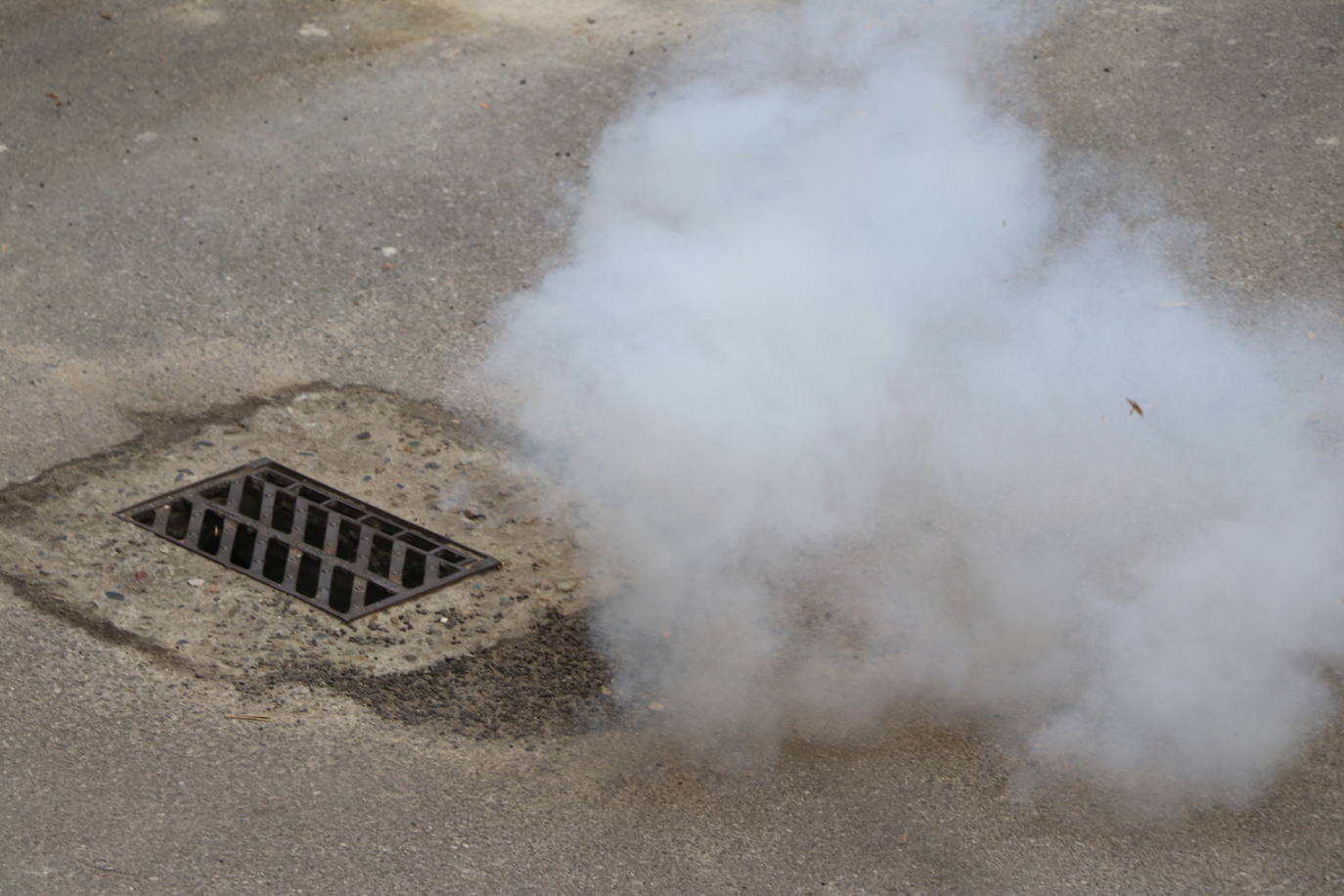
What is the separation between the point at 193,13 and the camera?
664 centimetres

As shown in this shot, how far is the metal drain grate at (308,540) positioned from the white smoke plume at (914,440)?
435 millimetres

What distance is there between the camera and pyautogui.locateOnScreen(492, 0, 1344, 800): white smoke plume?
3.14 meters

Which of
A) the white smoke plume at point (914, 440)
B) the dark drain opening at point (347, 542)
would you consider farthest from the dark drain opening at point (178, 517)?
the white smoke plume at point (914, 440)

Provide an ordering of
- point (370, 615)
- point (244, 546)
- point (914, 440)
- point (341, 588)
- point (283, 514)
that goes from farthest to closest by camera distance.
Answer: point (914, 440) < point (283, 514) < point (244, 546) < point (341, 588) < point (370, 615)

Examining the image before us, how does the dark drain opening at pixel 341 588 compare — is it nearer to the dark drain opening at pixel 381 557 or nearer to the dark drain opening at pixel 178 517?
the dark drain opening at pixel 381 557

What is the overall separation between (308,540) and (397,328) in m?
1.06

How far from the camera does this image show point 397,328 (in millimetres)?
4527

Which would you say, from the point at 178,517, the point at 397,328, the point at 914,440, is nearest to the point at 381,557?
the point at 178,517

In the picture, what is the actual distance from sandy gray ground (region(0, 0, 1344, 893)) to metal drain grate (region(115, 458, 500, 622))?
129mm

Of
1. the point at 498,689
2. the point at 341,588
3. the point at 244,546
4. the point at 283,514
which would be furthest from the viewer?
the point at 283,514

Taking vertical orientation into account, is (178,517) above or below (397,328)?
below

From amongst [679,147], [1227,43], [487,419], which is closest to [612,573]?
[487,419]

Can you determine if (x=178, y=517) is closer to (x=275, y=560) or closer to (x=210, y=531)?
(x=210, y=531)

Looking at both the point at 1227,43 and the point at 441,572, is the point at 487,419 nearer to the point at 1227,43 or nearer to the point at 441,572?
the point at 441,572
